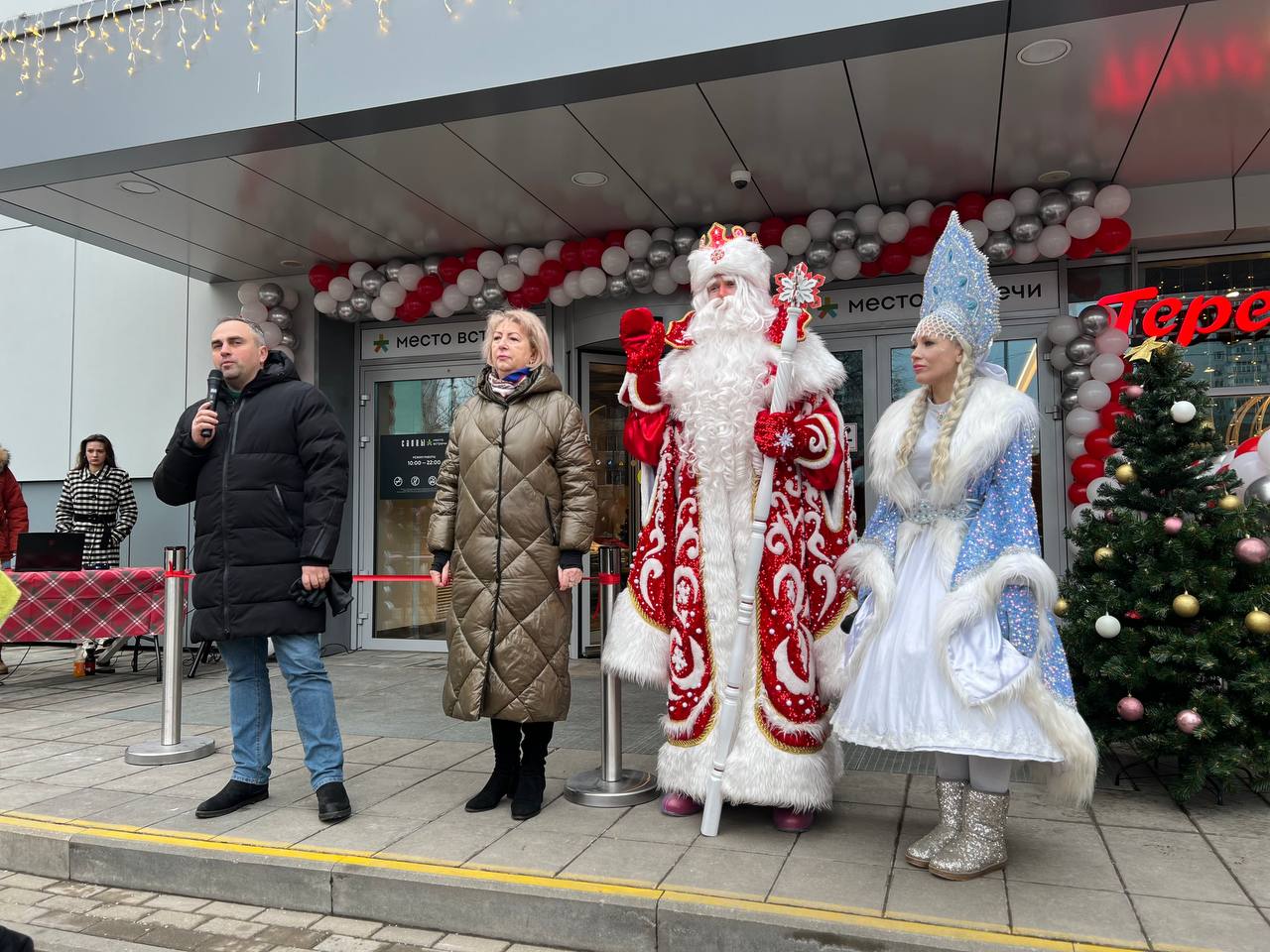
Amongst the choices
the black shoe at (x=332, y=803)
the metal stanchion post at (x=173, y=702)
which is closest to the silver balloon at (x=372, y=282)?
the metal stanchion post at (x=173, y=702)

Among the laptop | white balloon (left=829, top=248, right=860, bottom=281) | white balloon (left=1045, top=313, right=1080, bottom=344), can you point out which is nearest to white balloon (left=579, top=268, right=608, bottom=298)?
white balloon (left=829, top=248, right=860, bottom=281)

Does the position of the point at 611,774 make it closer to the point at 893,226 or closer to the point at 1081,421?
the point at 1081,421

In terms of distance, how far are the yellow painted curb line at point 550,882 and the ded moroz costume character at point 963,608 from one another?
1.32ft

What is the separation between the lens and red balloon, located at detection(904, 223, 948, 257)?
652 centimetres

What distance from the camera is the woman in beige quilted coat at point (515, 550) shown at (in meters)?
3.61

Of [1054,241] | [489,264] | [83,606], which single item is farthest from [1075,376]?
[83,606]

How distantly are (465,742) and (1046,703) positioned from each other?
3115 mm

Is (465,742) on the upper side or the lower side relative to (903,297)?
lower

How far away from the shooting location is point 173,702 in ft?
15.8

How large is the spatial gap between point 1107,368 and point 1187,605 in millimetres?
Result: 2979

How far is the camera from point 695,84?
5023 millimetres

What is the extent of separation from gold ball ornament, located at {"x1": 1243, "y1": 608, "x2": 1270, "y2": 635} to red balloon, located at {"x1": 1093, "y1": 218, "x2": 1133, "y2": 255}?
11.1ft

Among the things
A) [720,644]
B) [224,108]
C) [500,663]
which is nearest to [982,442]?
[720,644]

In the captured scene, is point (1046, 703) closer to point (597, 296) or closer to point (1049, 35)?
point (1049, 35)
